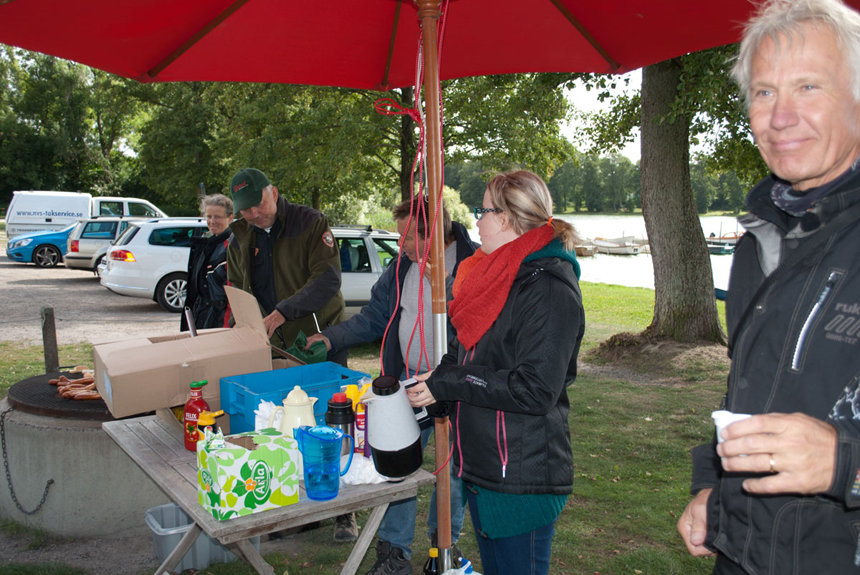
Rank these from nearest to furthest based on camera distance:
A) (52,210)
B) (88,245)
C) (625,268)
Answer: (88,245), (52,210), (625,268)

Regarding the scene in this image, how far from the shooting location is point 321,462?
89.2 inches

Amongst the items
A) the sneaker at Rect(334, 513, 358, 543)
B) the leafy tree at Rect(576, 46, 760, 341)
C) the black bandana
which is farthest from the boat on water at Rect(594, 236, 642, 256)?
the black bandana

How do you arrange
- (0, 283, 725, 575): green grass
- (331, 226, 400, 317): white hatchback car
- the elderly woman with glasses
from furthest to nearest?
(331, 226, 400, 317): white hatchback car
the elderly woman with glasses
(0, 283, 725, 575): green grass

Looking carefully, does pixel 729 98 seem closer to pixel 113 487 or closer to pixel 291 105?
pixel 113 487

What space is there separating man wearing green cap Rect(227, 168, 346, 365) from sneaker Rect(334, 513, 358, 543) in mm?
971

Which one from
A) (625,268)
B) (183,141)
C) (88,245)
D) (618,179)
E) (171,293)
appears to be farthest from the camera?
(618,179)

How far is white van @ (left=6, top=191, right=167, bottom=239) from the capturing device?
21.2 metres

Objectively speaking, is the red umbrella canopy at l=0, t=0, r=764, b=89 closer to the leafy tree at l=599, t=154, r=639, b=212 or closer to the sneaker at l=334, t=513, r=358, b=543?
the sneaker at l=334, t=513, r=358, b=543

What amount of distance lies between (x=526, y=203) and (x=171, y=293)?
11.3 metres

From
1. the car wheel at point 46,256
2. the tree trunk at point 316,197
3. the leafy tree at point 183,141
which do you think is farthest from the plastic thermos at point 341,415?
the leafy tree at point 183,141

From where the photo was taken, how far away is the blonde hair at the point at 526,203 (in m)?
2.39

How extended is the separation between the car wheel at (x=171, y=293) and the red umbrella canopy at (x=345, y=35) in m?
9.60

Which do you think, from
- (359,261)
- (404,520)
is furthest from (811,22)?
(359,261)

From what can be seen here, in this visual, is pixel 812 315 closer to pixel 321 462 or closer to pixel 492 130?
pixel 321 462
